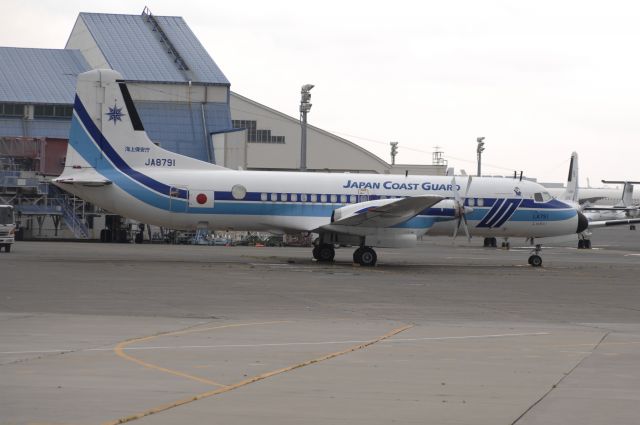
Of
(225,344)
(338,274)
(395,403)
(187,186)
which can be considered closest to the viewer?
(395,403)

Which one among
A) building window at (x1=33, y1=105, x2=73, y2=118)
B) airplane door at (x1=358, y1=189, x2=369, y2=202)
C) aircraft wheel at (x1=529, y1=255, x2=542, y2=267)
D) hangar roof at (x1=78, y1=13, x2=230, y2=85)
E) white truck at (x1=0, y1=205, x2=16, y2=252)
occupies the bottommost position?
aircraft wheel at (x1=529, y1=255, x2=542, y2=267)

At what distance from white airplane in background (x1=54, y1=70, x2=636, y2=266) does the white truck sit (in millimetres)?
6953

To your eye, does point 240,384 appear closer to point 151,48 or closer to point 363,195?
point 363,195

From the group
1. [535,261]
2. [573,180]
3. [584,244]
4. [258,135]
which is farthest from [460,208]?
[258,135]

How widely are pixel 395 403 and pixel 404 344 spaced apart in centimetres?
491

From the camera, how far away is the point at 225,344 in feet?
46.6

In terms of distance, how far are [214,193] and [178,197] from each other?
1.34 m

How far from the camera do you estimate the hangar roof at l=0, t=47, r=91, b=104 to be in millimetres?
76875

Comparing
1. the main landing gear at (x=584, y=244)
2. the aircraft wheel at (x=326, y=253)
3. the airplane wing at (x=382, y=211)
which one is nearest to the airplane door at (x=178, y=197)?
the airplane wing at (x=382, y=211)

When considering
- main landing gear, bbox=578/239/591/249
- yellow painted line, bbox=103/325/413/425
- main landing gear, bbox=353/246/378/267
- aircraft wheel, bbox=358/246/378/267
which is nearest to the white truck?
main landing gear, bbox=353/246/378/267

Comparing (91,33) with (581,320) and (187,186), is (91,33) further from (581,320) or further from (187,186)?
(581,320)

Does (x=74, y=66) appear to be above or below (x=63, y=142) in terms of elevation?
above

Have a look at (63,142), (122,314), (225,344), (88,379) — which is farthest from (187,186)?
(63,142)

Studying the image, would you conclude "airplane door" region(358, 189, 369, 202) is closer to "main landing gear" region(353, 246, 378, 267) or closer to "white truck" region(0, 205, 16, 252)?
"main landing gear" region(353, 246, 378, 267)
